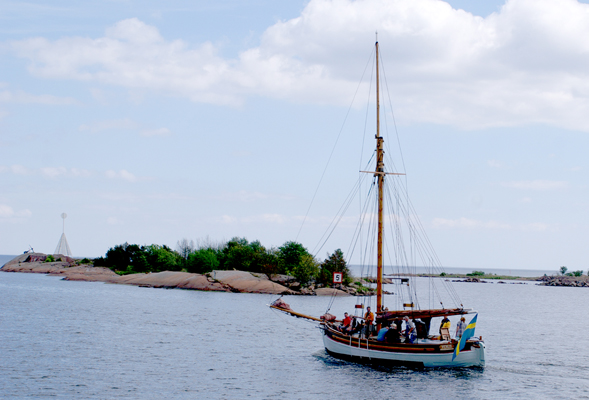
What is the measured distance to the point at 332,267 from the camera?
13438 centimetres

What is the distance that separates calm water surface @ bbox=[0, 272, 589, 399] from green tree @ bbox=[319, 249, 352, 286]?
4858cm

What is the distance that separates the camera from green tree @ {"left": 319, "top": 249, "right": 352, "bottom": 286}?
5217 inches

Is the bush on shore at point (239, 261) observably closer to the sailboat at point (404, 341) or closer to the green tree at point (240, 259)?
the green tree at point (240, 259)

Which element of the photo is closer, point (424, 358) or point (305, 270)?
point (424, 358)

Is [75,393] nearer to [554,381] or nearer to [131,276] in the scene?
[554,381]

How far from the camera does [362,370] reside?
44.7 metres

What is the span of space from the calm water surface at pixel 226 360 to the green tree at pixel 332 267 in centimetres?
4858

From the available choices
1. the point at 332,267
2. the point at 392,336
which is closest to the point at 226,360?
the point at 392,336

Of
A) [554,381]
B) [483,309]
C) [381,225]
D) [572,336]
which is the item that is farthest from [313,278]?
[554,381]

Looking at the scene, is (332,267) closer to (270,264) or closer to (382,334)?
(270,264)

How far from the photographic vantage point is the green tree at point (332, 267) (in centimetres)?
13250

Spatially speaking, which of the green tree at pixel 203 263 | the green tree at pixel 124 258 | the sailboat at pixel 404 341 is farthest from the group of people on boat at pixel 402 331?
the green tree at pixel 124 258

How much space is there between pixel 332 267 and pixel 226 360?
8804 cm

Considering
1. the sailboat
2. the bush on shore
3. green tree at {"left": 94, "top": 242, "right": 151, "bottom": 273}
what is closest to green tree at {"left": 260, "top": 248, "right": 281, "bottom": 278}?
the bush on shore
